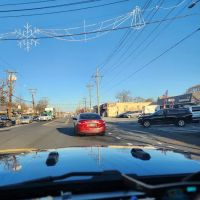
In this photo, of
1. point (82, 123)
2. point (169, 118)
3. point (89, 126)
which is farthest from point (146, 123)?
point (82, 123)

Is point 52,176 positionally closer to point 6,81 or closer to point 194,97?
point 194,97

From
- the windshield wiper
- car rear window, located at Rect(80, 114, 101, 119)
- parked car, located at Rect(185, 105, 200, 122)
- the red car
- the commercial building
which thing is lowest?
the windshield wiper

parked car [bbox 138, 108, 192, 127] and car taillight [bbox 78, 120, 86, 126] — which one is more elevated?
parked car [bbox 138, 108, 192, 127]

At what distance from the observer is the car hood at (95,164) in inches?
127

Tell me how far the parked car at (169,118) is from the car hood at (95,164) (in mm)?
38434

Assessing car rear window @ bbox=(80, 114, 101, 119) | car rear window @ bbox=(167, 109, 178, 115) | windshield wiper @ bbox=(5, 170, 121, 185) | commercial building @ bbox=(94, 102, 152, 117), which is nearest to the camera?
windshield wiper @ bbox=(5, 170, 121, 185)

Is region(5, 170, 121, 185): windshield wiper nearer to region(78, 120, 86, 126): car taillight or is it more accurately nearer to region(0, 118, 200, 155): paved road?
region(0, 118, 200, 155): paved road

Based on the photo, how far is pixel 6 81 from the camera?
9062 cm

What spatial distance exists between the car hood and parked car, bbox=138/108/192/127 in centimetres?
3843

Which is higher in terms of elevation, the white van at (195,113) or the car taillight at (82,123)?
the white van at (195,113)

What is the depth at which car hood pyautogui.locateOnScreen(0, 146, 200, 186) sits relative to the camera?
324cm

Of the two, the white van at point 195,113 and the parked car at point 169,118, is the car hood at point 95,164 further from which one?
the white van at point 195,113

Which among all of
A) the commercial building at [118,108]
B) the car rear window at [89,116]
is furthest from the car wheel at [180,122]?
the commercial building at [118,108]

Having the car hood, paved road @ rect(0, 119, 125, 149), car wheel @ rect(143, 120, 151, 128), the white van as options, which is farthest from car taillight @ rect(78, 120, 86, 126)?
the white van
